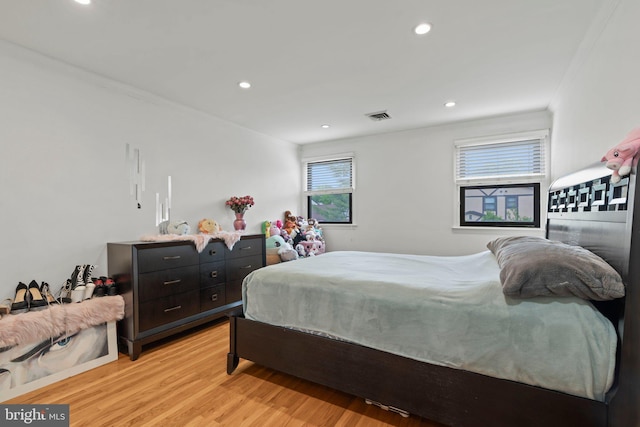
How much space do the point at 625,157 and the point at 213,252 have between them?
10.1 feet

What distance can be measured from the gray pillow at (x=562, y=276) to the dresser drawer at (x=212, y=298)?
2.62 meters

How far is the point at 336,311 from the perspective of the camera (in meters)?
1.79

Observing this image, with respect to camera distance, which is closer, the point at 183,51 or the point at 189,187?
the point at 183,51

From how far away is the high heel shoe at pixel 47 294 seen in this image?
224 centimetres

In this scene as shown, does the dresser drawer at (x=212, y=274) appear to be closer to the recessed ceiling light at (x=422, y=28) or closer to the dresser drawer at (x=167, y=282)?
the dresser drawer at (x=167, y=282)

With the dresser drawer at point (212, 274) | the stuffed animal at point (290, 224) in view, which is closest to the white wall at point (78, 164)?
the dresser drawer at point (212, 274)

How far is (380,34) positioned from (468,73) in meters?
1.06

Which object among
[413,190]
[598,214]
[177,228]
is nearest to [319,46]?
[598,214]

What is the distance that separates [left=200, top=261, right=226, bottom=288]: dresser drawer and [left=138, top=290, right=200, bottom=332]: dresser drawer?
0.42ft

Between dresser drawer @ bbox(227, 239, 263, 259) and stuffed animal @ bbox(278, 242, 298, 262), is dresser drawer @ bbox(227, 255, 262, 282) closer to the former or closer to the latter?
dresser drawer @ bbox(227, 239, 263, 259)

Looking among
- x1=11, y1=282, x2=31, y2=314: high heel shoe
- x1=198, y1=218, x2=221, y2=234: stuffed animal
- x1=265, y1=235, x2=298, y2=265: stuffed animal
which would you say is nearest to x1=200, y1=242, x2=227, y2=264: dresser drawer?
x1=198, y1=218, x2=221, y2=234: stuffed animal

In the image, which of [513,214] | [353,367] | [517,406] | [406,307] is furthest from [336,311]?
[513,214]

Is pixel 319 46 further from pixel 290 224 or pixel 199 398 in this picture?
pixel 290 224

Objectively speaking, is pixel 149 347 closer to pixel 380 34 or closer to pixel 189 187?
pixel 189 187
